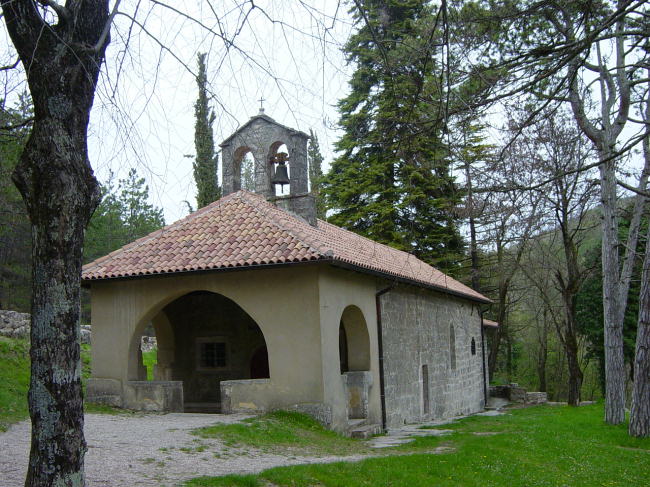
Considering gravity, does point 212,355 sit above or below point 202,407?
above

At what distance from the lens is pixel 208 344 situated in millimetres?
15867

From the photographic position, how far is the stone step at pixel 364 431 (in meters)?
12.1

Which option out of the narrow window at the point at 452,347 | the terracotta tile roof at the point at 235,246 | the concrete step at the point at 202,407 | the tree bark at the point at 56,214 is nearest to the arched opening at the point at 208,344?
the concrete step at the point at 202,407

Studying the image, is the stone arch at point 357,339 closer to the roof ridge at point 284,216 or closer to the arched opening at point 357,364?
the arched opening at point 357,364

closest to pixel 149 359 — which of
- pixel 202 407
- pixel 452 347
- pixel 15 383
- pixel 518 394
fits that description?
pixel 202 407

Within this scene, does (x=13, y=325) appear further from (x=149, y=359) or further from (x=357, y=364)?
(x=357, y=364)

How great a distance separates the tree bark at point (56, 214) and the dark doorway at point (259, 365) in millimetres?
11344

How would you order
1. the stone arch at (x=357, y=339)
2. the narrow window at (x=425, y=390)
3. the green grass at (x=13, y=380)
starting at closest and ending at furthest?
1. the green grass at (x=13, y=380)
2. the stone arch at (x=357, y=339)
3. the narrow window at (x=425, y=390)

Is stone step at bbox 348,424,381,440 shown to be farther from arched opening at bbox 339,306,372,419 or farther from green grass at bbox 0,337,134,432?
green grass at bbox 0,337,134,432

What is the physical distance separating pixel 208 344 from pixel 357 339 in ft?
14.0

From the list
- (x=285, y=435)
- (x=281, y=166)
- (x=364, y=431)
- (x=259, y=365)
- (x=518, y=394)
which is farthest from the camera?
(x=518, y=394)

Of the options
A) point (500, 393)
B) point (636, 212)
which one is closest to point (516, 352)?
point (500, 393)

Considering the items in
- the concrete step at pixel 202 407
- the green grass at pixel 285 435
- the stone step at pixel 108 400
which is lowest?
the concrete step at pixel 202 407

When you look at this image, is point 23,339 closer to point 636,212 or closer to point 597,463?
point 597,463
